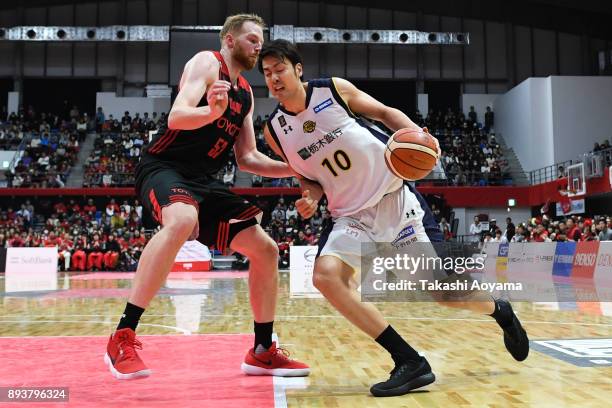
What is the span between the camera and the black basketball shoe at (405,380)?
3021mm

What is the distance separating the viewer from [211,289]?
11414 millimetres

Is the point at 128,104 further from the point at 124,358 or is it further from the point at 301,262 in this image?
the point at 124,358

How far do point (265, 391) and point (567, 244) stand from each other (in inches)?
514

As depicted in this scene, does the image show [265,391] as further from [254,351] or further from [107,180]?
[107,180]

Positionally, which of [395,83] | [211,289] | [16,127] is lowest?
[211,289]

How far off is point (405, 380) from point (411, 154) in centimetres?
117

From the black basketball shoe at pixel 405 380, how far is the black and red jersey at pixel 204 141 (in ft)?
5.41

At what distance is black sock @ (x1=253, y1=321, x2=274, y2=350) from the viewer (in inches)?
148

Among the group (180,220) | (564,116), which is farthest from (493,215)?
(180,220)

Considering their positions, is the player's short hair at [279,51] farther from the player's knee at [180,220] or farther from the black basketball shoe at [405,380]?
the black basketball shoe at [405,380]

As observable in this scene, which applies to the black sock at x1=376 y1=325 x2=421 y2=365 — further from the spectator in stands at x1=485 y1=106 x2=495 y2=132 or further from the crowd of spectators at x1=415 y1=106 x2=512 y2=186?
the spectator in stands at x1=485 y1=106 x2=495 y2=132

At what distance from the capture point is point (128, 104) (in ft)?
101

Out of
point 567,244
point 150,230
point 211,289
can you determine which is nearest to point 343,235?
point 211,289

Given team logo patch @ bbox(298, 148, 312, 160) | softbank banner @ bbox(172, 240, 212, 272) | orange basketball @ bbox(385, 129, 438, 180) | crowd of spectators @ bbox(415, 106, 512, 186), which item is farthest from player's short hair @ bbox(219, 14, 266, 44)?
crowd of spectators @ bbox(415, 106, 512, 186)
